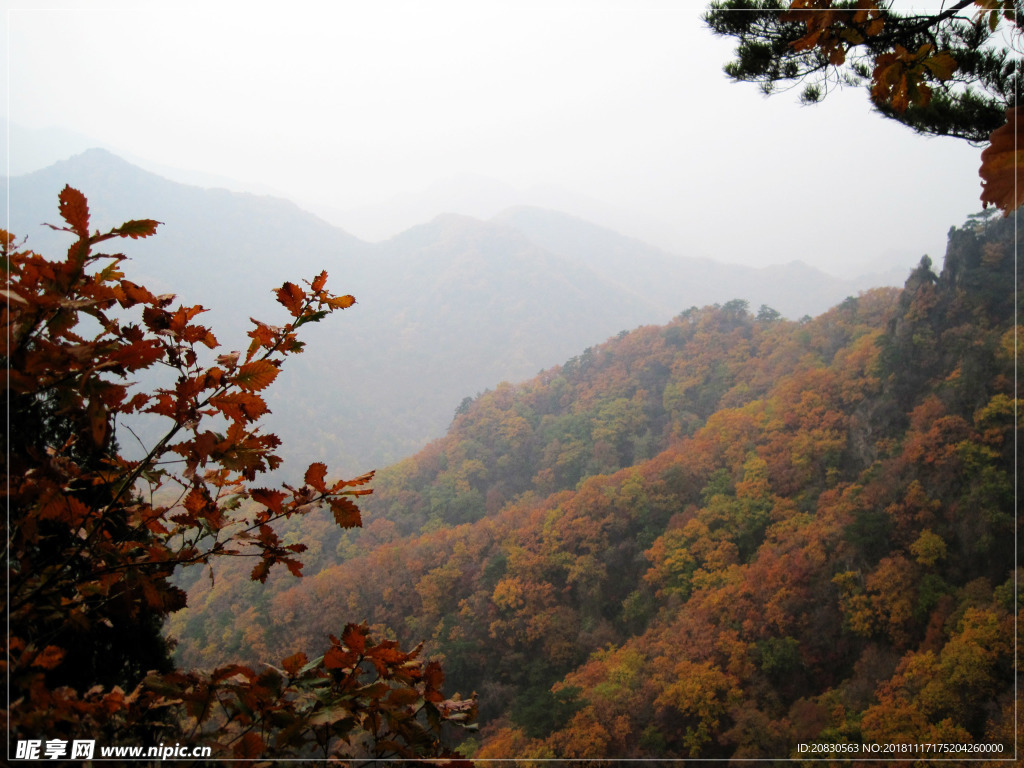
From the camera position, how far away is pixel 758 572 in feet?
34.6

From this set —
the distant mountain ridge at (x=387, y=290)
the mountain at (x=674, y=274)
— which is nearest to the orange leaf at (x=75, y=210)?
the distant mountain ridge at (x=387, y=290)

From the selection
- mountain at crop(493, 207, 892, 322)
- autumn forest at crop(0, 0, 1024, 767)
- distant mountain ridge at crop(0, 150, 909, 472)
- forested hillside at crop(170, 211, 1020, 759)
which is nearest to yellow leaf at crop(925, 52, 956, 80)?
autumn forest at crop(0, 0, 1024, 767)

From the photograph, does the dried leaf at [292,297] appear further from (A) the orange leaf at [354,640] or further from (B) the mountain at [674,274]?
(B) the mountain at [674,274]

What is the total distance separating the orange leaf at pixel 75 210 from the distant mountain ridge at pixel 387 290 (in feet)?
139

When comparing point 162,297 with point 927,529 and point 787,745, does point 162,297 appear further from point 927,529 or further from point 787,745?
point 927,529

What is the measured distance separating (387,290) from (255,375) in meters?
68.1

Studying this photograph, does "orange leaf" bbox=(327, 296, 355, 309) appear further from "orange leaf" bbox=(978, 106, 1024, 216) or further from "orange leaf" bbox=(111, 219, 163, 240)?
"orange leaf" bbox=(978, 106, 1024, 216)

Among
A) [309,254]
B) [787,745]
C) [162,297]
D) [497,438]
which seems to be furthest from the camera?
[309,254]

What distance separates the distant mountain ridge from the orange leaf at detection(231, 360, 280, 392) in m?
42.2

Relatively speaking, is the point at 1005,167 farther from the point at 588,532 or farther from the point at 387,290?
the point at 387,290

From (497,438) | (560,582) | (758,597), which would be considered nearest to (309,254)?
(497,438)

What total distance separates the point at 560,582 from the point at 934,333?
34.7 feet

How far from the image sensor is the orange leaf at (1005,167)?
420 mm

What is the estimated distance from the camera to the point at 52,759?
0.66m
